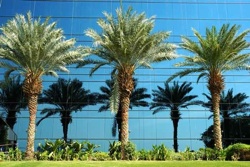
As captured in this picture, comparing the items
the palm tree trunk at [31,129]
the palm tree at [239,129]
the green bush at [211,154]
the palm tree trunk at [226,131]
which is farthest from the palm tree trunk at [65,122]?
the palm tree trunk at [226,131]

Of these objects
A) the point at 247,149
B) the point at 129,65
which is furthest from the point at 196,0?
the point at 247,149

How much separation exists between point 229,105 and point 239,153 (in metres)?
10.4

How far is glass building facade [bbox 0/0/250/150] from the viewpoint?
31.3 metres

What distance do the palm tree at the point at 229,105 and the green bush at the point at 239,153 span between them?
8.89 meters

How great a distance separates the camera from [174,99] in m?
32.7

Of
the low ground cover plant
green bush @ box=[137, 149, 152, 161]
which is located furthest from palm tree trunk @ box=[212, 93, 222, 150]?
green bush @ box=[137, 149, 152, 161]

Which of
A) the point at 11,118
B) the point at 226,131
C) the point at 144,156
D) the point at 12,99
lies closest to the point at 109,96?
the point at 12,99

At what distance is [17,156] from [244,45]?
17.9m

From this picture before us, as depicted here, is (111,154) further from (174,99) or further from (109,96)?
(174,99)

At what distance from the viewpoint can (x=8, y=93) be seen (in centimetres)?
3212

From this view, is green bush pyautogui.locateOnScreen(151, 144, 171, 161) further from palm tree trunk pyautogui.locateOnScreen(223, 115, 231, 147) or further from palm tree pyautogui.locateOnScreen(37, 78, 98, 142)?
palm tree trunk pyautogui.locateOnScreen(223, 115, 231, 147)

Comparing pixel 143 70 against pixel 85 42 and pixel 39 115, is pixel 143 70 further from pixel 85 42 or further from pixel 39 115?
pixel 39 115

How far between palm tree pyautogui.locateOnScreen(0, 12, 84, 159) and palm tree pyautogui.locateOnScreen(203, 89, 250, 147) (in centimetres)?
1513

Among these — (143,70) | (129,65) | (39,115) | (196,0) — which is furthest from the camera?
(196,0)
